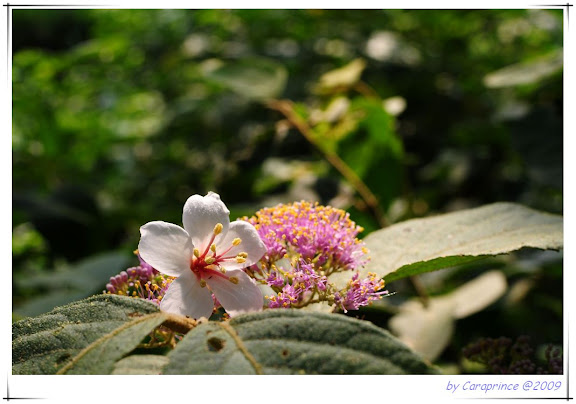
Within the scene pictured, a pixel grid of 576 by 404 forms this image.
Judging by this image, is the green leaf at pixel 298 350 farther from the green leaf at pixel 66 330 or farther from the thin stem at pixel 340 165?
the thin stem at pixel 340 165

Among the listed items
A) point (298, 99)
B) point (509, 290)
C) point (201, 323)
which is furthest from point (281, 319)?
point (298, 99)

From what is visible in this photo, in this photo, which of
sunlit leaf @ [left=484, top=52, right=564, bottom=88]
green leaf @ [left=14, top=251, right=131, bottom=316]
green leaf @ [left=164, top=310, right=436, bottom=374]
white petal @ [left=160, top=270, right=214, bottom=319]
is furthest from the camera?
sunlit leaf @ [left=484, top=52, right=564, bottom=88]

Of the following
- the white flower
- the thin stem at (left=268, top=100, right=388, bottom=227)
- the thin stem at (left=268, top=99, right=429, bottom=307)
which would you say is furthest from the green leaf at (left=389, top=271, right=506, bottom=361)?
the white flower

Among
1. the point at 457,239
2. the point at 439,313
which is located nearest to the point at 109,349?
the point at 457,239

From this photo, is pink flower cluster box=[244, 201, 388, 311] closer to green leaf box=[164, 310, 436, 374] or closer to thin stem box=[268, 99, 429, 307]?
green leaf box=[164, 310, 436, 374]

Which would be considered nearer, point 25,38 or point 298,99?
point 298,99
